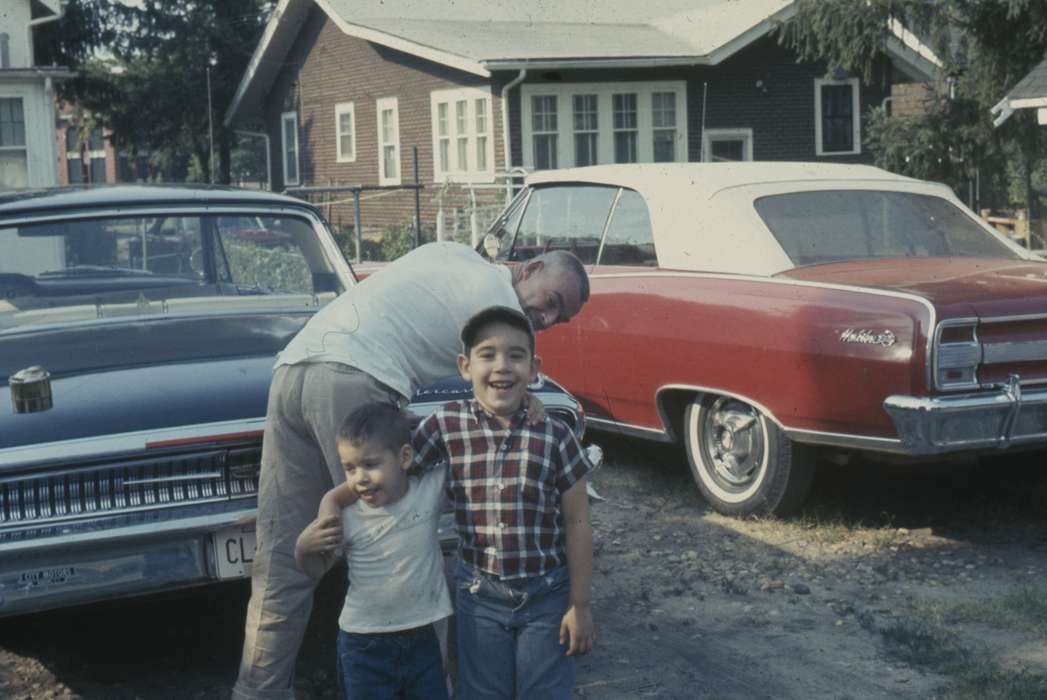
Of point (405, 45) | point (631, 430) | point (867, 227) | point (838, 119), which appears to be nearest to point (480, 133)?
point (405, 45)

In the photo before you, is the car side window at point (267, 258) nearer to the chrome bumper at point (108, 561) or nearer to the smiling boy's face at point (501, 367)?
the chrome bumper at point (108, 561)

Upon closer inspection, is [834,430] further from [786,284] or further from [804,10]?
[804,10]

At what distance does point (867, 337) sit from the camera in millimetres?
5691

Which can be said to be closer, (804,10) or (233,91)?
(804,10)

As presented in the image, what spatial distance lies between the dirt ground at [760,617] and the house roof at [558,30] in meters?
17.5

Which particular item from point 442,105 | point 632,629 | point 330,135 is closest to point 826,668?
point 632,629

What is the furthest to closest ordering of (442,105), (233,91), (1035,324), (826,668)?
(233,91) < (442,105) < (1035,324) < (826,668)

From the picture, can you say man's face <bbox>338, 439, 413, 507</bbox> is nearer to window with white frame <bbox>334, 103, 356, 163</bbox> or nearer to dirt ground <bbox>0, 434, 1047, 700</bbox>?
dirt ground <bbox>0, 434, 1047, 700</bbox>

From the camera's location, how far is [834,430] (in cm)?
591

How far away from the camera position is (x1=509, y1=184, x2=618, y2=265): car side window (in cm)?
758

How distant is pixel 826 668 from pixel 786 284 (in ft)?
6.48

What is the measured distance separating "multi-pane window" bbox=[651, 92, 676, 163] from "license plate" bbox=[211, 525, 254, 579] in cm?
2192

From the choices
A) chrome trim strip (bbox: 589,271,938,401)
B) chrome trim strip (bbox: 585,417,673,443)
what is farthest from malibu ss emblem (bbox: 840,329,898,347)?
chrome trim strip (bbox: 585,417,673,443)

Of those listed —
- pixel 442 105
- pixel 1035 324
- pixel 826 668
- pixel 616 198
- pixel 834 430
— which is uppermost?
pixel 442 105
